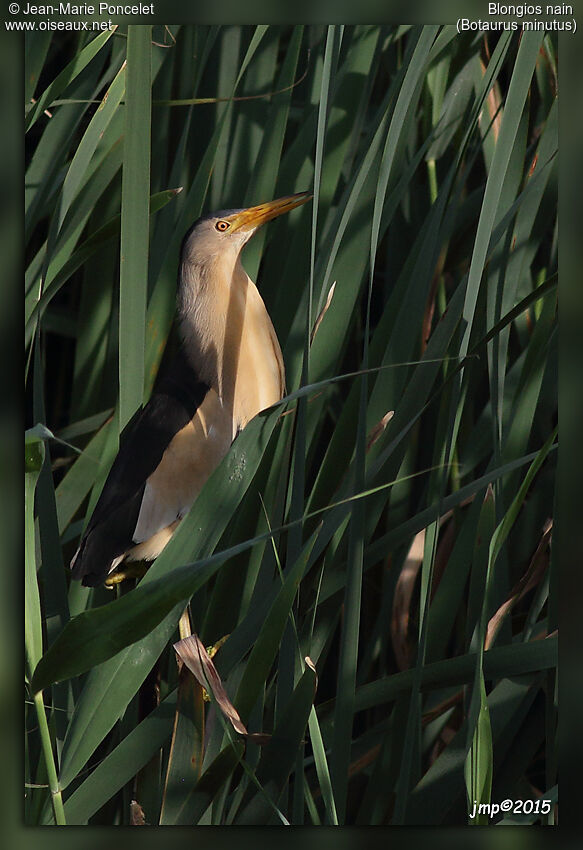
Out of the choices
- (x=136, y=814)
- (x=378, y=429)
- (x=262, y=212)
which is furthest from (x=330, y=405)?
(x=136, y=814)

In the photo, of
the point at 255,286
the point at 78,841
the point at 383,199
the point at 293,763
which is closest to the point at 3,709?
the point at 78,841

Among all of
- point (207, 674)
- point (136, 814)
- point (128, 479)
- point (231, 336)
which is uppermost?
point (231, 336)

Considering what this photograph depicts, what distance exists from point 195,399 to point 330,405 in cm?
11

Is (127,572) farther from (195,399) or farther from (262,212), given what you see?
(262,212)

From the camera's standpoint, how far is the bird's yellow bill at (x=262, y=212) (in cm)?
67

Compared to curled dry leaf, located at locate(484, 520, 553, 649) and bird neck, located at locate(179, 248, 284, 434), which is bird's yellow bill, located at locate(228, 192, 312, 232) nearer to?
bird neck, located at locate(179, 248, 284, 434)

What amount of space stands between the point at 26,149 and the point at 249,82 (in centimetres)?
19

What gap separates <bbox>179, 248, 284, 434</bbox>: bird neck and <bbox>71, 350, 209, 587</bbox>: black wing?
0.09 feet

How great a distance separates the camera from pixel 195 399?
2.30 feet

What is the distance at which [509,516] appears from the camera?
0.63 m

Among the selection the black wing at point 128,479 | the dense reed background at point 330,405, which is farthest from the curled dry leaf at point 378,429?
the black wing at point 128,479

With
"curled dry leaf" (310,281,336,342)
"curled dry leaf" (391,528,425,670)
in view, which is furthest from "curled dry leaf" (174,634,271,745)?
"curled dry leaf" (310,281,336,342)

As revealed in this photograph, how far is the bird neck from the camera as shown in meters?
0.68

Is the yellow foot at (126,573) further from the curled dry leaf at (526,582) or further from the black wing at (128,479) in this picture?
the curled dry leaf at (526,582)
